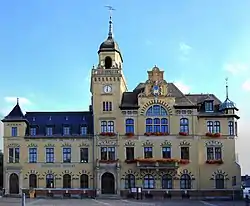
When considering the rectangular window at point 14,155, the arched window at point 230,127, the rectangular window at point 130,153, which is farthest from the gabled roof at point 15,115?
the arched window at point 230,127

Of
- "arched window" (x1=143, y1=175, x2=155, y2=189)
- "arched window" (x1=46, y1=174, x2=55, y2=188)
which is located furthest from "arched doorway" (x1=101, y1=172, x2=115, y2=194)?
"arched window" (x1=46, y1=174, x2=55, y2=188)

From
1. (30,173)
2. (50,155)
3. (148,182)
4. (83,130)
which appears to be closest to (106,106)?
(83,130)

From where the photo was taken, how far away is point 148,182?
5909 centimetres

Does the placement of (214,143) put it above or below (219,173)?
above

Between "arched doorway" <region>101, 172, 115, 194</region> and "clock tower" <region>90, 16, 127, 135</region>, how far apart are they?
5.28 metres

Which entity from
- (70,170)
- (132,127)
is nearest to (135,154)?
(132,127)

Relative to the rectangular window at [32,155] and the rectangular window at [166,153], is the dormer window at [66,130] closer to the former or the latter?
the rectangular window at [32,155]

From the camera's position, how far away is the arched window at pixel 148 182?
59.0 metres

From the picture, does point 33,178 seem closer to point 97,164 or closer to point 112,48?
point 97,164

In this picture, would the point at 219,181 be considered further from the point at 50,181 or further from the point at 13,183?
the point at 13,183

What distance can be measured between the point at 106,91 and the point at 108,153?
759cm

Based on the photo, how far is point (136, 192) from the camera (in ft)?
186

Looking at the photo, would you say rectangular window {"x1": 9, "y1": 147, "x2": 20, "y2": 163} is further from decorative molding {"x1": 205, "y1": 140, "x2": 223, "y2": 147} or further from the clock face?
decorative molding {"x1": 205, "y1": 140, "x2": 223, "y2": 147}

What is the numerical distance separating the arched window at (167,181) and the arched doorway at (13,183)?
17629mm
